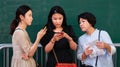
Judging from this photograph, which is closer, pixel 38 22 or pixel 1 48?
pixel 1 48

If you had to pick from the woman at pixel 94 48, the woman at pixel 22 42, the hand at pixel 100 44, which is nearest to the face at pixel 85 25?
the woman at pixel 94 48

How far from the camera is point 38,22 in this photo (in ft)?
23.2

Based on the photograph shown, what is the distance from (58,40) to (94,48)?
56 cm

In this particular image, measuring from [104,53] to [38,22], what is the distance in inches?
62.0

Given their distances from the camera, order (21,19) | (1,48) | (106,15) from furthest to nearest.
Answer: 1. (106,15)
2. (1,48)
3. (21,19)

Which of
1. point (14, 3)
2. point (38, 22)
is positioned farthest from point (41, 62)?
point (14, 3)

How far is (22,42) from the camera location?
19.0 feet

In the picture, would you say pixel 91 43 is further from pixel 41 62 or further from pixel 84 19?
pixel 41 62

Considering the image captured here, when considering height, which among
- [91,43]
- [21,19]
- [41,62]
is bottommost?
[41,62]

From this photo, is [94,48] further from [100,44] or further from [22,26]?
[22,26]

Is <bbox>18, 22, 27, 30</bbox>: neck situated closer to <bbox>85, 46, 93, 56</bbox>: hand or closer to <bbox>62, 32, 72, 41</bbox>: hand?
<bbox>62, 32, 72, 41</bbox>: hand

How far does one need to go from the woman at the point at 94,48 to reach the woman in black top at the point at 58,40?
→ 205mm

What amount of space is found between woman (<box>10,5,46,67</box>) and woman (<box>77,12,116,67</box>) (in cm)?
68

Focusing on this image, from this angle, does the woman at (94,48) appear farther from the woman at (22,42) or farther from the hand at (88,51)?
the woman at (22,42)
